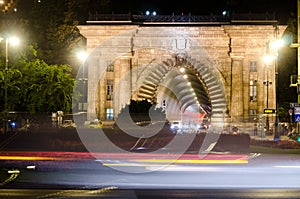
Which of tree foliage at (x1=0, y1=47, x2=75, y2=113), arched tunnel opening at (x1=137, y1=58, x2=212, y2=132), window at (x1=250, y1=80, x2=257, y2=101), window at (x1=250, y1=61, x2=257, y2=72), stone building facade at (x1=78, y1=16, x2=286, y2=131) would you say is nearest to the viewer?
tree foliage at (x1=0, y1=47, x2=75, y2=113)

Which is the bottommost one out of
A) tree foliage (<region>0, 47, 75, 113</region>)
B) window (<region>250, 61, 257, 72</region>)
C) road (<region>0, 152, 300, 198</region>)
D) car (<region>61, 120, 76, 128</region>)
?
road (<region>0, 152, 300, 198</region>)

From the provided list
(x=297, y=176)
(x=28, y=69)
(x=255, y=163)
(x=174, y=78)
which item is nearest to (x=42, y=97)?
(x=28, y=69)

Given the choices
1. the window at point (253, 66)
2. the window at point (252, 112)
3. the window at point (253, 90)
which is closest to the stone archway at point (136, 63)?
the window at point (252, 112)

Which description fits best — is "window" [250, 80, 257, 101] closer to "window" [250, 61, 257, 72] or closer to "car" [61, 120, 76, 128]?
"window" [250, 61, 257, 72]

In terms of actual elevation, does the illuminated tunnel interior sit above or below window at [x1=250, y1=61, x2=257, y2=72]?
below

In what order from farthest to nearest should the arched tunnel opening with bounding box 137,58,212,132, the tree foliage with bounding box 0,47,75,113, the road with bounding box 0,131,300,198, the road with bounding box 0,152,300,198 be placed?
the arched tunnel opening with bounding box 137,58,212,132, the tree foliage with bounding box 0,47,75,113, the road with bounding box 0,152,300,198, the road with bounding box 0,131,300,198

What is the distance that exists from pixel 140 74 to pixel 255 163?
5145 centimetres

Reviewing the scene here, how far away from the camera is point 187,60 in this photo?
270 ft

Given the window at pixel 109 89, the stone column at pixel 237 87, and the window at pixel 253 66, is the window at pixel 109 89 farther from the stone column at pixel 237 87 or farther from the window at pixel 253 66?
the window at pixel 253 66

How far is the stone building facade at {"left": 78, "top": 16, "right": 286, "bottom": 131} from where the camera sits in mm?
79875

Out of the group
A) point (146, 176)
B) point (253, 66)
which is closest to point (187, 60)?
point (253, 66)

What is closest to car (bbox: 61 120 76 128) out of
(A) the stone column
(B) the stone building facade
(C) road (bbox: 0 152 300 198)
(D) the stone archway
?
(D) the stone archway

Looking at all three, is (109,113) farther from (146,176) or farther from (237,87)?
(146,176)

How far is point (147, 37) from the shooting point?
81062 millimetres
